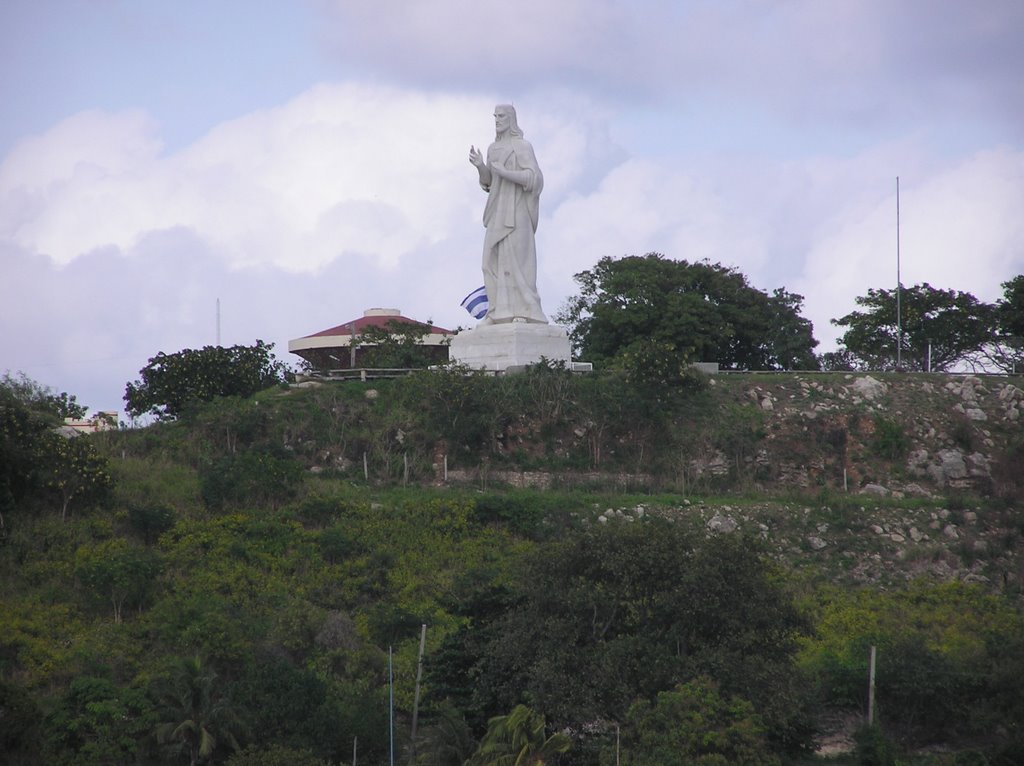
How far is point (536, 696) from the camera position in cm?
1789

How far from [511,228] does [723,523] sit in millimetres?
9030

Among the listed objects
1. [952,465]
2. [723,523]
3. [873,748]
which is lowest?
[873,748]

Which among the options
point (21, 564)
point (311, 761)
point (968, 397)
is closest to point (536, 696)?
point (311, 761)

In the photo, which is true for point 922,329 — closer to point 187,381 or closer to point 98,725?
point 187,381

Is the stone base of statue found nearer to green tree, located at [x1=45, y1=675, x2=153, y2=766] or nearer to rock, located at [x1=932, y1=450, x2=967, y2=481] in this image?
rock, located at [x1=932, y1=450, x2=967, y2=481]

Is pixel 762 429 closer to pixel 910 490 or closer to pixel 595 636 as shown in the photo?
pixel 910 490

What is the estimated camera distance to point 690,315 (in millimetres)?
39594

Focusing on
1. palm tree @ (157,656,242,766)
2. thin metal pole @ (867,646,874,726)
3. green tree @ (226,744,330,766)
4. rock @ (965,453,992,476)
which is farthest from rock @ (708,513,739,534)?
green tree @ (226,744,330,766)

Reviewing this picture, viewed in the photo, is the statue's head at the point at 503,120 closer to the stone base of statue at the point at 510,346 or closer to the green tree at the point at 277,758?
the stone base of statue at the point at 510,346

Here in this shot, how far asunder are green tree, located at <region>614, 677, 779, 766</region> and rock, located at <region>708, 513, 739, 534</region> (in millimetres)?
10362

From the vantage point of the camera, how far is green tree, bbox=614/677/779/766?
16.6 m

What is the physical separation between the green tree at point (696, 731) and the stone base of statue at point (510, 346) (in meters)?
15.6

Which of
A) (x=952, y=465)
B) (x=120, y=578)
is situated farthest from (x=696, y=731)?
(x=952, y=465)

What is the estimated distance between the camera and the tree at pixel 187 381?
32.5 metres
